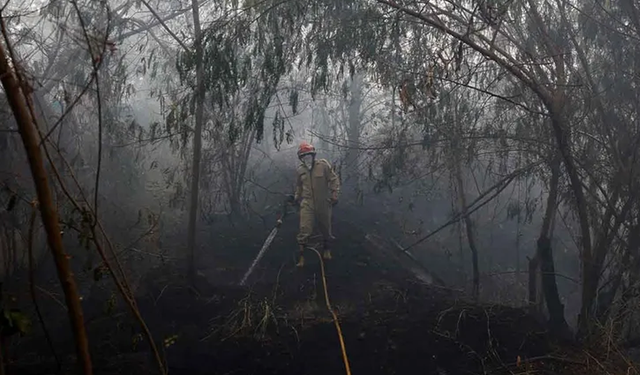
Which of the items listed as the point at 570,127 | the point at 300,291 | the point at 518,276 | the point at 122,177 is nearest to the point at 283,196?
the point at 122,177

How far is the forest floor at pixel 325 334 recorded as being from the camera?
6.29 m

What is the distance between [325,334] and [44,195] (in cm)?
502

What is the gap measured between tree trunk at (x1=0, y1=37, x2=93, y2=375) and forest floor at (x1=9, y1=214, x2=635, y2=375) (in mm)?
3411

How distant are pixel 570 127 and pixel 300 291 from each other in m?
4.10

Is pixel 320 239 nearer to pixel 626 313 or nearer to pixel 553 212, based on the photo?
pixel 553 212

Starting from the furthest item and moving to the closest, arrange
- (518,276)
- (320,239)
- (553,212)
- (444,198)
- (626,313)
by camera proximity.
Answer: (444,198) < (518,276) < (320,239) < (553,212) < (626,313)

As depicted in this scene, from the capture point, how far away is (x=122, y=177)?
1061cm

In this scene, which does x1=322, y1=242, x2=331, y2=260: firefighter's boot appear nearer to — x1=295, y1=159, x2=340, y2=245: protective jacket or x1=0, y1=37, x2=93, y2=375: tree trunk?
x1=295, y1=159, x2=340, y2=245: protective jacket

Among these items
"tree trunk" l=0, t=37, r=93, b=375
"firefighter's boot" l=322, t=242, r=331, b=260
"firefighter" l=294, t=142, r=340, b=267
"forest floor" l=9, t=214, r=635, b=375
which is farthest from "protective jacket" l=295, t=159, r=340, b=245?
"tree trunk" l=0, t=37, r=93, b=375

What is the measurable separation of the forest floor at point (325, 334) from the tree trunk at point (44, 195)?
3.41 m

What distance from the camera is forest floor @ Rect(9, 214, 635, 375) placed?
6293 millimetres

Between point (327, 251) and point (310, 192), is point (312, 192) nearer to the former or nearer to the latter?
point (310, 192)

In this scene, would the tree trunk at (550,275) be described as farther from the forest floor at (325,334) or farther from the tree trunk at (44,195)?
the tree trunk at (44,195)

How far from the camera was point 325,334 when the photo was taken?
7051mm
